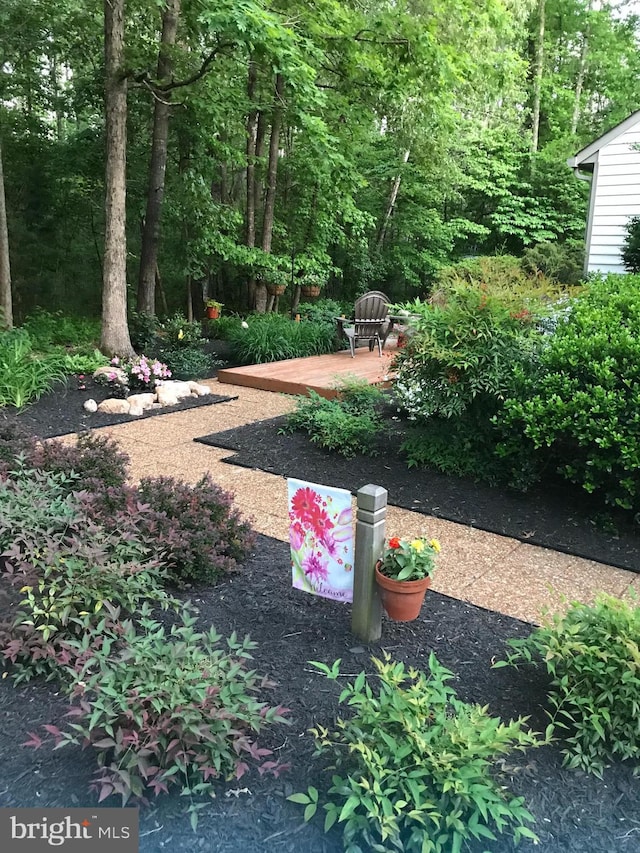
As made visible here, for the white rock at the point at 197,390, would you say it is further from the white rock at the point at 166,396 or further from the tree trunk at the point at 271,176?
the tree trunk at the point at 271,176

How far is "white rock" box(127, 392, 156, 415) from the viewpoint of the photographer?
6.62 meters

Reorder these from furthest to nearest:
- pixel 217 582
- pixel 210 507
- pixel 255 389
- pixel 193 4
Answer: pixel 255 389 < pixel 193 4 < pixel 210 507 < pixel 217 582

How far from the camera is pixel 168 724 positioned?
5.48 feet

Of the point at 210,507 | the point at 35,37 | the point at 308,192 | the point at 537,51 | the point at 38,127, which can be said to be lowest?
the point at 210,507

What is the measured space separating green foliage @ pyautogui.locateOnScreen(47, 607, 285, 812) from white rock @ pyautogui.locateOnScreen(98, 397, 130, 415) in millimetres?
4895

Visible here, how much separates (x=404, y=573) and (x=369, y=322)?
7641mm

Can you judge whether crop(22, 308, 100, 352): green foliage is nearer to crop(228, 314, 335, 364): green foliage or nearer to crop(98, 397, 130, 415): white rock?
crop(98, 397, 130, 415): white rock

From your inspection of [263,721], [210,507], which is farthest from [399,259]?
[263,721]

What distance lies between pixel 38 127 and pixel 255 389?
24.6ft

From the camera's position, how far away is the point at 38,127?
38.0 ft

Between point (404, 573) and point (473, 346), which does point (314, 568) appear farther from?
point (473, 346)

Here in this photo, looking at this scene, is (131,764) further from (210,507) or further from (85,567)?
(210,507)

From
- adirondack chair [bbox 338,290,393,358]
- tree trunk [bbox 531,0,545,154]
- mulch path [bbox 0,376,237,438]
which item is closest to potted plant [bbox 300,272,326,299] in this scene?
adirondack chair [bbox 338,290,393,358]

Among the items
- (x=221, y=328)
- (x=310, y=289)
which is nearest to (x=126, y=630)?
(x=221, y=328)
